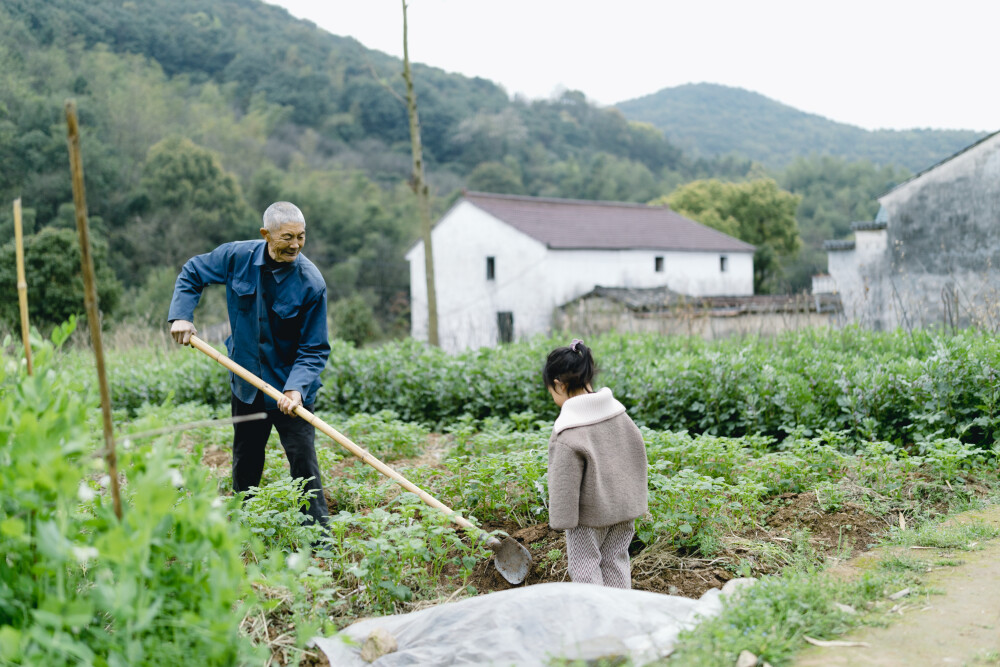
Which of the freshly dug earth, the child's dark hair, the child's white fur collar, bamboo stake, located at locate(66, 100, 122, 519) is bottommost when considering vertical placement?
the freshly dug earth

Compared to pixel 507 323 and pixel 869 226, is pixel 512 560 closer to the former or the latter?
pixel 869 226

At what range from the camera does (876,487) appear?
13.6ft

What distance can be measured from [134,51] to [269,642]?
167 feet

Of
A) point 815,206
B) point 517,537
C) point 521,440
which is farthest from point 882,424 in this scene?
point 815,206

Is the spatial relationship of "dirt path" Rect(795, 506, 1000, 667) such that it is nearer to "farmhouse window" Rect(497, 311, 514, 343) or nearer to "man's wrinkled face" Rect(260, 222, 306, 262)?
"man's wrinkled face" Rect(260, 222, 306, 262)

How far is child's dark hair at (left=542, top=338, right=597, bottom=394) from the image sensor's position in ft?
10.4

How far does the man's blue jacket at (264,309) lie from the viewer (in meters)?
3.77

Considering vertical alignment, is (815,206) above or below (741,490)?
above

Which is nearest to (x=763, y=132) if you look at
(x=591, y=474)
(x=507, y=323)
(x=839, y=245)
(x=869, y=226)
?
(x=839, y=245)

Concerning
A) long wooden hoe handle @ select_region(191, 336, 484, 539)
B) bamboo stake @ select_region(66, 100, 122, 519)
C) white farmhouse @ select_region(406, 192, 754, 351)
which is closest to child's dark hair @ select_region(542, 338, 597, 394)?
long wooden hoe handle @ select_region(191, 336, 484, 539)

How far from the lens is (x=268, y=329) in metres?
3.82

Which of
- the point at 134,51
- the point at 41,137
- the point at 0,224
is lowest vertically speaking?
the point at 0,224

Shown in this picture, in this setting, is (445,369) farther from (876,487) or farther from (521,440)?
(876,487)

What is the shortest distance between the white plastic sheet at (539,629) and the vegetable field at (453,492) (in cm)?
14
